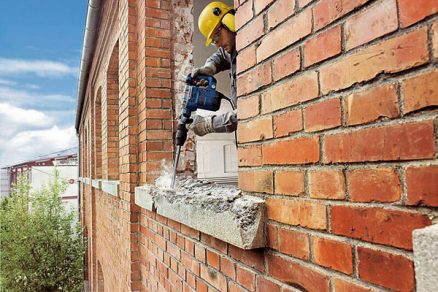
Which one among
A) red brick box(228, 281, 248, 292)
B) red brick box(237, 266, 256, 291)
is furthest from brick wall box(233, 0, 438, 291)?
red brick box(228, 281, 248, 292)

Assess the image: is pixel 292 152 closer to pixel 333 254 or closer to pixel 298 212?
pixel 298 212

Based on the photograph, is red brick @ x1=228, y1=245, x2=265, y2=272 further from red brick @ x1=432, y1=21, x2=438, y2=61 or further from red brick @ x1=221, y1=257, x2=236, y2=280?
red brick @ x1=432, y1=21, x2=438, y2=61

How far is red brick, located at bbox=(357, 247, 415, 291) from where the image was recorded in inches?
30.6

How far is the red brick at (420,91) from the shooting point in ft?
2.41

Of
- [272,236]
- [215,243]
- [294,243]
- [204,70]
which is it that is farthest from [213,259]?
[204,70]

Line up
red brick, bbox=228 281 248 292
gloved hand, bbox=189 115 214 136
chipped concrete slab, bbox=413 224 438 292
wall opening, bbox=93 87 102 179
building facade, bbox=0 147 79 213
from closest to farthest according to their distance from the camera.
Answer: chipped concrete slab, bbox=413 224 438 292 → red brick, bbox=228 281 248 292 → gloved hand, bbox=189 115 214 136 → wall opening, bbox=93 87 102 179 → building facade, bbox=0 147 79 213

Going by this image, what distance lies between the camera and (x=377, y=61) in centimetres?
85

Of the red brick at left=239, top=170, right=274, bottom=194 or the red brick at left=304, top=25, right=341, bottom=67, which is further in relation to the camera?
the red brick at left=239, top=170, right=274, bottom=194

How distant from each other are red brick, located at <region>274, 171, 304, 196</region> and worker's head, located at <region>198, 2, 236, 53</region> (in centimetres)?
158

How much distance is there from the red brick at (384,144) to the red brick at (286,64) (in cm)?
28

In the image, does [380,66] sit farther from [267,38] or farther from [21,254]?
[21,254]

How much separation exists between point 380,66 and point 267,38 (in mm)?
532

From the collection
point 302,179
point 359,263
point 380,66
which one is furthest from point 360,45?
point 359,263

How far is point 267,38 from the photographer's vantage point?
129 cm
